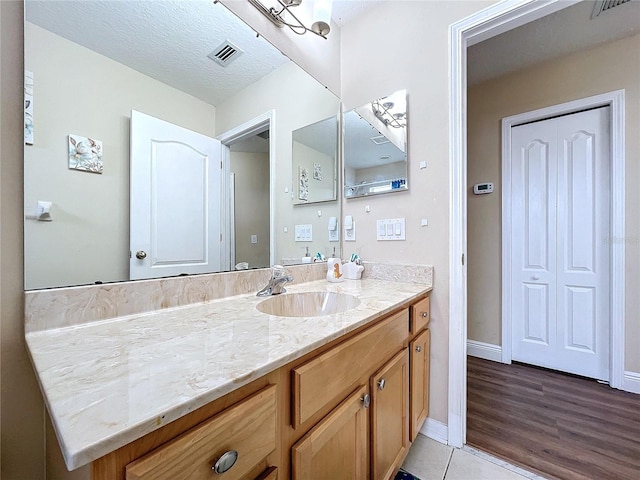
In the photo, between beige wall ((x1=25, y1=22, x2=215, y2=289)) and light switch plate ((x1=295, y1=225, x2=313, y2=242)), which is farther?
light switch plate ((x1=295, y1=225, x2=313, y2=242))

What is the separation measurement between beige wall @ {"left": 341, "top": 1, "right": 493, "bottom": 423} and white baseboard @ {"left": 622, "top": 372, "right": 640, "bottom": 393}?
1.54m

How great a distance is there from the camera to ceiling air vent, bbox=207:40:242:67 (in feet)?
3.76

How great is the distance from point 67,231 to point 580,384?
3094 millimetres

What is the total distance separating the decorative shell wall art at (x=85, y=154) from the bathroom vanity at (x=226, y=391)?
384mm

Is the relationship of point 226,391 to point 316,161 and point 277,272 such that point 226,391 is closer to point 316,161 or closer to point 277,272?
Answer: point 277,272

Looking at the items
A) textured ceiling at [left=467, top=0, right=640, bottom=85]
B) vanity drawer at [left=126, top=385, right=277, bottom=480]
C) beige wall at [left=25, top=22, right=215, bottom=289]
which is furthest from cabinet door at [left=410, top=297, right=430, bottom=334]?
textured ceiling at [left=467, top=0, right=640, bottom=85]

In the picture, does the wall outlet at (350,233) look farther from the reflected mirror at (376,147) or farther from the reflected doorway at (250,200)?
the reflected doorway at (250,200)

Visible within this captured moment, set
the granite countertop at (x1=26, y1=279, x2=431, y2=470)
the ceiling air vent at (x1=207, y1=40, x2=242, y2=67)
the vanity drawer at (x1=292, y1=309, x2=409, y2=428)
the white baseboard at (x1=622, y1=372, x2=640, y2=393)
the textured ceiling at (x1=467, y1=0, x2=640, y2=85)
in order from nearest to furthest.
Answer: the granite countertop at (x1=26, y1=279, x2=431, y2=470) < the vanity drawer at (x1=292, y1=309, x2=409, y2=428) < the ceiling air vent at (x1=207, y1=40, x2=242, y2=67) < the textured ceiling at (x1=467, y1=0, x2=640, y2=85) < the white baseboard at (x1=622, y1=372, x2=640, y2=393)

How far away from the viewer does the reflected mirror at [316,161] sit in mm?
1622

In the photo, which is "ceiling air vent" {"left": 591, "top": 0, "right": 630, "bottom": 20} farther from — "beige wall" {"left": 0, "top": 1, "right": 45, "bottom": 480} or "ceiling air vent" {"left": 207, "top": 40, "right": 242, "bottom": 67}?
"beige wall" {"left": 0, "top": 1, "right": 45, "bottom": 480}

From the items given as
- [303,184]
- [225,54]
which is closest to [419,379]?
[303,184]

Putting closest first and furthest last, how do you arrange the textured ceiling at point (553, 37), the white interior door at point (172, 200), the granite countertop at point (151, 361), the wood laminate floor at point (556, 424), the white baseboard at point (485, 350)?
the granite countertop at point (151, 361), the white interior door at point (172, 200), the wood laminate floor at point (556, 424), the textured ceiling at point (553, 37), the white baseboard at point (485, 350)

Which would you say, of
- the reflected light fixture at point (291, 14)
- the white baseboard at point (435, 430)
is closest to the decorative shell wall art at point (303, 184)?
the reflected light fixture at point (291, 14)

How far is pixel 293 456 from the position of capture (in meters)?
0.60
